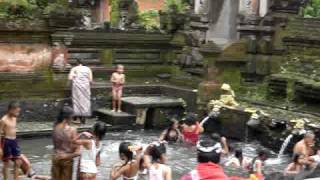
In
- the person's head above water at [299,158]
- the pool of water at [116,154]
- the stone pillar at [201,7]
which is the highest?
the stone pillar at [201,7]

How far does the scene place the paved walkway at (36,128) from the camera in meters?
14.6

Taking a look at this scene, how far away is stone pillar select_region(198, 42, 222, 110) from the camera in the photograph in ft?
54.6

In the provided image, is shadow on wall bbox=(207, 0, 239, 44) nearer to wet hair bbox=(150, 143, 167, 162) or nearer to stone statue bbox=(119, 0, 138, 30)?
stone statue bbox=(119, 0, 138, 30)

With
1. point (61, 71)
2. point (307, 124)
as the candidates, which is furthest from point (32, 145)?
point (307, 124)

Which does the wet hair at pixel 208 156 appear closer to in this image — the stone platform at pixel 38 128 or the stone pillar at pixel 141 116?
the stone platform at pixel 38 128

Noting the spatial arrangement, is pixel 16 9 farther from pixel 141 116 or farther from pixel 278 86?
pixel 278 86

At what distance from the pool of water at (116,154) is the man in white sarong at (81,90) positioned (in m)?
0.87

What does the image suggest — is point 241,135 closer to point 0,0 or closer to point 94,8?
point 0,0

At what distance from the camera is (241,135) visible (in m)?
15.4

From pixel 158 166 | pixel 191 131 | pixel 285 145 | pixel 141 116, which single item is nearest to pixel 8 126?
pixel 158 166

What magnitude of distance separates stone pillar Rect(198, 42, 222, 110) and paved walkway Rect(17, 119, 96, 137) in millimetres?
2984

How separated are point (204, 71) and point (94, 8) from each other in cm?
1567

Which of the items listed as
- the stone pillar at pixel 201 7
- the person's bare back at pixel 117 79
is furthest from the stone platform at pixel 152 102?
the stone pillar at pixel 201 7

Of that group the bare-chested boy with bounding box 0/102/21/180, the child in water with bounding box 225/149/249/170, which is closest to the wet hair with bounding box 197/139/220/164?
the bare-chested boy with bounding box 0/102/21/180
